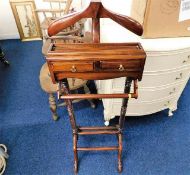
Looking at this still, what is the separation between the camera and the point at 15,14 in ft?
9.39

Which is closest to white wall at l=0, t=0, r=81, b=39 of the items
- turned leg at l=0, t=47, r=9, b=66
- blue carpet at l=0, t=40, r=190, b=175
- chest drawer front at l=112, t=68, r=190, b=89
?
turned leg at l=0, t=47, r=9, b=66

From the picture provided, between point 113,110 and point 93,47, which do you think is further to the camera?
point 113,110

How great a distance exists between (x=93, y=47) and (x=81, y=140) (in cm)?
101

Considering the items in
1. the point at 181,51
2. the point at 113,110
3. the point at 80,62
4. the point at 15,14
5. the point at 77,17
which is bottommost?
the point at 113,110

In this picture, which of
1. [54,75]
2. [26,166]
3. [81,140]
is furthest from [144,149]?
[54,75]

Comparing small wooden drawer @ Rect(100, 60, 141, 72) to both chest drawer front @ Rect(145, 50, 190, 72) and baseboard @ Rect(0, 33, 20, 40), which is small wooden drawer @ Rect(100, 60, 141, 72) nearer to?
chest drawer front @ Rect(145, 50, 190, 72)

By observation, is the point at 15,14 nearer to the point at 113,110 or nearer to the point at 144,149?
the point at 113,110

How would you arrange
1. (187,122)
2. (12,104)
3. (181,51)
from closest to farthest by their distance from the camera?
(181,51)
(187,122)
(12,104)

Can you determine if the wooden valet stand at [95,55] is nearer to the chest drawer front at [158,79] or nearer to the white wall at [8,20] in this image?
the chest drawer front at [158,79]

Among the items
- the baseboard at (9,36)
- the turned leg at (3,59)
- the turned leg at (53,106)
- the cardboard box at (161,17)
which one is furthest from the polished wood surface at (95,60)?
the baseboard at (9,36)

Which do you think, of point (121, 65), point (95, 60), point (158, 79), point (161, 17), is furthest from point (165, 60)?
point (95, 60)

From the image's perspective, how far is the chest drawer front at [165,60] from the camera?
48.4 inches

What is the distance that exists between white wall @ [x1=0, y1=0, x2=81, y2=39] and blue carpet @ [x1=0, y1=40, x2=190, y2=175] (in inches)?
52.1

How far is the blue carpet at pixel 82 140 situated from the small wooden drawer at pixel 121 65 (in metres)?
0.90
